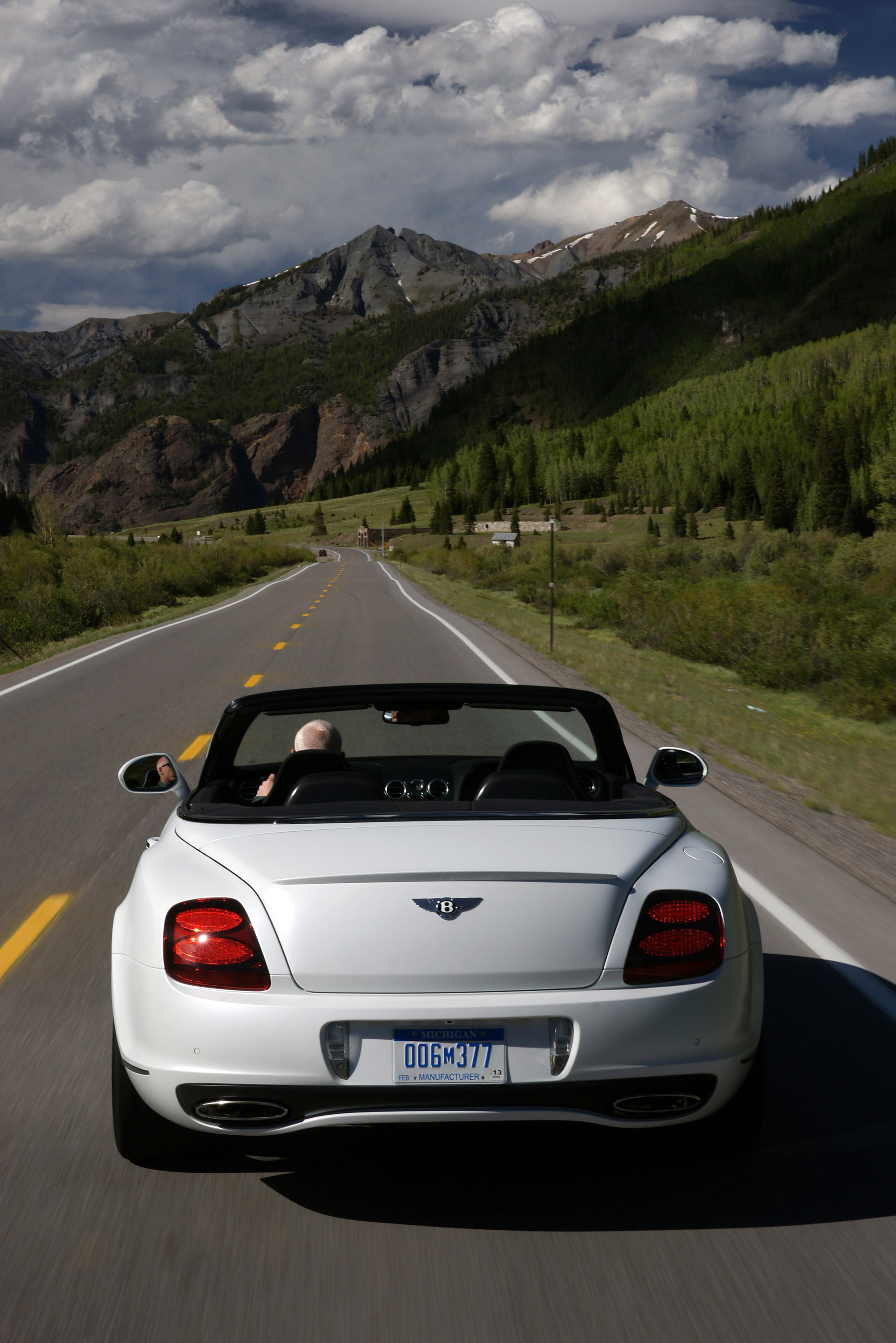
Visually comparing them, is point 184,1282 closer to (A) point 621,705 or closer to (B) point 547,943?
(B) point 547,943

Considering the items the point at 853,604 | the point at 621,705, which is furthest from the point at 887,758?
the point at 853,604

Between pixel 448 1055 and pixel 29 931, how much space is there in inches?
137

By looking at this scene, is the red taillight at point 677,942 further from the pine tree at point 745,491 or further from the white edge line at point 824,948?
the pine tree at point 745,491

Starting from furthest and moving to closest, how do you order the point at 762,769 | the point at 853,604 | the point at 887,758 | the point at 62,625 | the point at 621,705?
1. the point at 62,625
2. the point at 853,604
3. the point at 621,705
4. the point at 887,758
5. the point at 762,769

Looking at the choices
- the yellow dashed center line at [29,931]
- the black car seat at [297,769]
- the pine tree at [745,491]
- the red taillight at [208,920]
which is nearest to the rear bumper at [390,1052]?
the red taillight at [208,920]

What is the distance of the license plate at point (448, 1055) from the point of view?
273 cm

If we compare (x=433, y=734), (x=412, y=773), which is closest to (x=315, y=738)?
(x=412, y=773)

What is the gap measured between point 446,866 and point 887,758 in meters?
10.1

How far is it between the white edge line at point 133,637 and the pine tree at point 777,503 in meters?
89.1

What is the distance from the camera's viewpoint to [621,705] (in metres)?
14.5

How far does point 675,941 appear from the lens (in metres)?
2.85

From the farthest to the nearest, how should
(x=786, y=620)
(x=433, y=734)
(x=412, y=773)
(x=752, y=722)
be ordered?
1. (x=786, y=620)
2. (x=752, y=722)
3. (x=433, y=734)
4. (x=412, y=773)

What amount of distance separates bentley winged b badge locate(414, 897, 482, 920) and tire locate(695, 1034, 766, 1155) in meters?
0.99

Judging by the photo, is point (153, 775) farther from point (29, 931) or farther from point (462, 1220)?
point (462, 1220)
